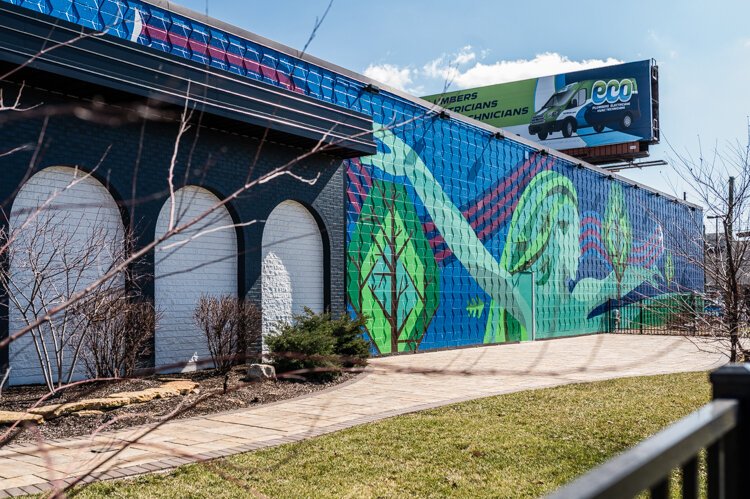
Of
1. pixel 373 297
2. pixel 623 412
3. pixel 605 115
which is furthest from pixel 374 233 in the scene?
pixel 605 115

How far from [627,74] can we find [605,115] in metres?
2.66

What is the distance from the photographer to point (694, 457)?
161cm

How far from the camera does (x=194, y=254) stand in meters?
12.8

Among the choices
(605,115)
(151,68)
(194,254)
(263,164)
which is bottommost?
(194,254)

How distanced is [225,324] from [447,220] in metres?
→ 8.49

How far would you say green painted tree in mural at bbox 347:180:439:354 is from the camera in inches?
644

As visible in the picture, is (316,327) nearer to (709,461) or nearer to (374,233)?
(374,233)

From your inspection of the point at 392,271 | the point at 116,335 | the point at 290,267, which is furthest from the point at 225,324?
the point at 392,271

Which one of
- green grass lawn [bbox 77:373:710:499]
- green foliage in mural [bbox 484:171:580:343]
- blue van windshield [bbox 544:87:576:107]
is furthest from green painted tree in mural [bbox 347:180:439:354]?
blue van windshield [bbox 544:87:576:107]

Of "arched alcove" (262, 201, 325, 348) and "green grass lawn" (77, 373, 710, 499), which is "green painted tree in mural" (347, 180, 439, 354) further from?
→ "green grass lawn" (77, 373, 710, 499)

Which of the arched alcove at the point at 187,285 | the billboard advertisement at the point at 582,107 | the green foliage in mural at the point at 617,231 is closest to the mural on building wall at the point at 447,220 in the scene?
the green foliage in mural at the point at 617,231

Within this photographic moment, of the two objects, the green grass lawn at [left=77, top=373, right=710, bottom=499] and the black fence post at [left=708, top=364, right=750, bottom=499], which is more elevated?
the black fence post at [left=708, top=364, right=750, bottom=499]

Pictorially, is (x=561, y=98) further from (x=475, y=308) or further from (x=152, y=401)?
(x=152, y=401)

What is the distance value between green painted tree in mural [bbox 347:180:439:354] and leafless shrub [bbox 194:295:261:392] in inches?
156
